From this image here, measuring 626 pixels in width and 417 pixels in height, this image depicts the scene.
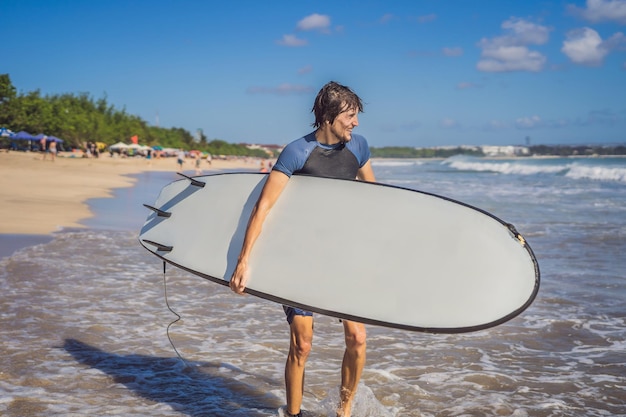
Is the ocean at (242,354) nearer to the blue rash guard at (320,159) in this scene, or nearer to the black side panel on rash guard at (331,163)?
the blue rash guard at (320,159)

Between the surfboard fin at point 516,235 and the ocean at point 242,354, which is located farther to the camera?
the ocean at point 242,354

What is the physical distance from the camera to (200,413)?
3488 millimetres

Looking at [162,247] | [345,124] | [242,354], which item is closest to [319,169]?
[345,124]

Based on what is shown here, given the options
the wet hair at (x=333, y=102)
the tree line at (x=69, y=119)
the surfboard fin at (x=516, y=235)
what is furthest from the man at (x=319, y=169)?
the tree line at (x=69, y=119)

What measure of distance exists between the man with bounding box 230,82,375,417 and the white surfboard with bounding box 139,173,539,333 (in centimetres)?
9

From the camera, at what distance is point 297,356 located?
3.07 meters

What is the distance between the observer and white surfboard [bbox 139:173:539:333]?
9.34ft

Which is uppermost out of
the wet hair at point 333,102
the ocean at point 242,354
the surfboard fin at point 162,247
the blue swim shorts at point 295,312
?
the wet hair at point 333,102

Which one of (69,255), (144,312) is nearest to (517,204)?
(69,255)

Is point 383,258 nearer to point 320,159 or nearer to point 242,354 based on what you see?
point 320,159

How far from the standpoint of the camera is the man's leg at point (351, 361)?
10.00 ft

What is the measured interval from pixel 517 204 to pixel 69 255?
13575mm

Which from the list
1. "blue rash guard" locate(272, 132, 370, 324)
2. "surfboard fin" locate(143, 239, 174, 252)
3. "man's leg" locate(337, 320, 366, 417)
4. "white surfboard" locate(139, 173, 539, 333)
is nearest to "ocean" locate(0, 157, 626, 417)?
"man's leg" locate(337, 320, 366, 417)

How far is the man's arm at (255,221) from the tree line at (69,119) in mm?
51699
